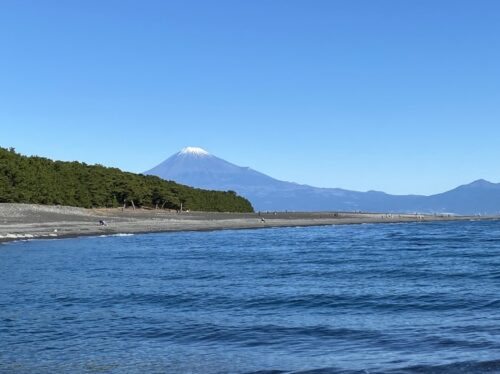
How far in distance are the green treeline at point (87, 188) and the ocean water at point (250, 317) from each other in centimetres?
6497

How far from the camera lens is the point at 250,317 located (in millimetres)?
19906

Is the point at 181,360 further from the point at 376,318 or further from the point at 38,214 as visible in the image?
the point at 38,214

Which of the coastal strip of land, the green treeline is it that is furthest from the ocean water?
the green treeline

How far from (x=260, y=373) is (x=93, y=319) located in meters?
8.69

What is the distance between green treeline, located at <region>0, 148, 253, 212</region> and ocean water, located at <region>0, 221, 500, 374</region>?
65.0 m

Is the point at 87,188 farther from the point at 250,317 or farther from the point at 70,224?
the point at 250,317

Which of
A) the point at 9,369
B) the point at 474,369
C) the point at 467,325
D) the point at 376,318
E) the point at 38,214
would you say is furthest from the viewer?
the point at 38,214

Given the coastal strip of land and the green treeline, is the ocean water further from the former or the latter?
the green treeline

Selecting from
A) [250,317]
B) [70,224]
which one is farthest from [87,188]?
[250,317]

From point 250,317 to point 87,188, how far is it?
100877 millimetres

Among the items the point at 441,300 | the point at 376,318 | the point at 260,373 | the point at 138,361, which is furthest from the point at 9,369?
the point at 441,300

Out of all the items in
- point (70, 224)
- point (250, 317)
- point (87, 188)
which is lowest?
point (250, 317)

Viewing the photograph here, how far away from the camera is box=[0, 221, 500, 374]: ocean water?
1427 centimetres

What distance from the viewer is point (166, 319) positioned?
19859 mm
